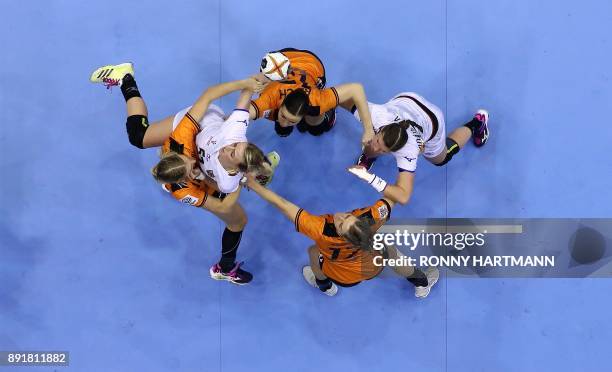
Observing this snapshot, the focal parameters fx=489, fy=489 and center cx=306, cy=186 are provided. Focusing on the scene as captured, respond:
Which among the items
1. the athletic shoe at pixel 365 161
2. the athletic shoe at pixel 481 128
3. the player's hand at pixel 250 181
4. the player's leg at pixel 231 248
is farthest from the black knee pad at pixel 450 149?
the player's leg at pixel 231 248

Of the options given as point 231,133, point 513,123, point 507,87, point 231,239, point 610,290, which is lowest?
point 610,290

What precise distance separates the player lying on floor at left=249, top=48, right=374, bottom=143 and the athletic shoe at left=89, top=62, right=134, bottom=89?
133 centimetres

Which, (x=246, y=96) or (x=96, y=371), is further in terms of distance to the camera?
(x=96, y=371)

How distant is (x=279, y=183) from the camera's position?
482 centimetres

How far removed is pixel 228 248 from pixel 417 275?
1.76 meters

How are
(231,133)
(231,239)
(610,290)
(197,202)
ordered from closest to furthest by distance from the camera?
(231,133) < (197,202) < (231,239) < (610,290)

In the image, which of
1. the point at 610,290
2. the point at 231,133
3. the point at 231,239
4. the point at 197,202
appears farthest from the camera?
the point at 610,290

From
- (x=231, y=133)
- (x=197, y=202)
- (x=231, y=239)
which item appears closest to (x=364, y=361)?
(x=231, y=239)

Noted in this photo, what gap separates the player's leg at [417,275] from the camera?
442 cm

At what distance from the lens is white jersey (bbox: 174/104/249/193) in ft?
11.4

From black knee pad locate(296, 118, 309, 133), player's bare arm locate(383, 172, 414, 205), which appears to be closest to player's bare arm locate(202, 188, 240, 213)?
black knee pad locate(296, 118, 309, 133)

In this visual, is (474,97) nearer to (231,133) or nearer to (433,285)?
(433,285)

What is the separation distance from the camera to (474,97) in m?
4.84

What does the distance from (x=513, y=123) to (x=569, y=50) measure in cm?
91
